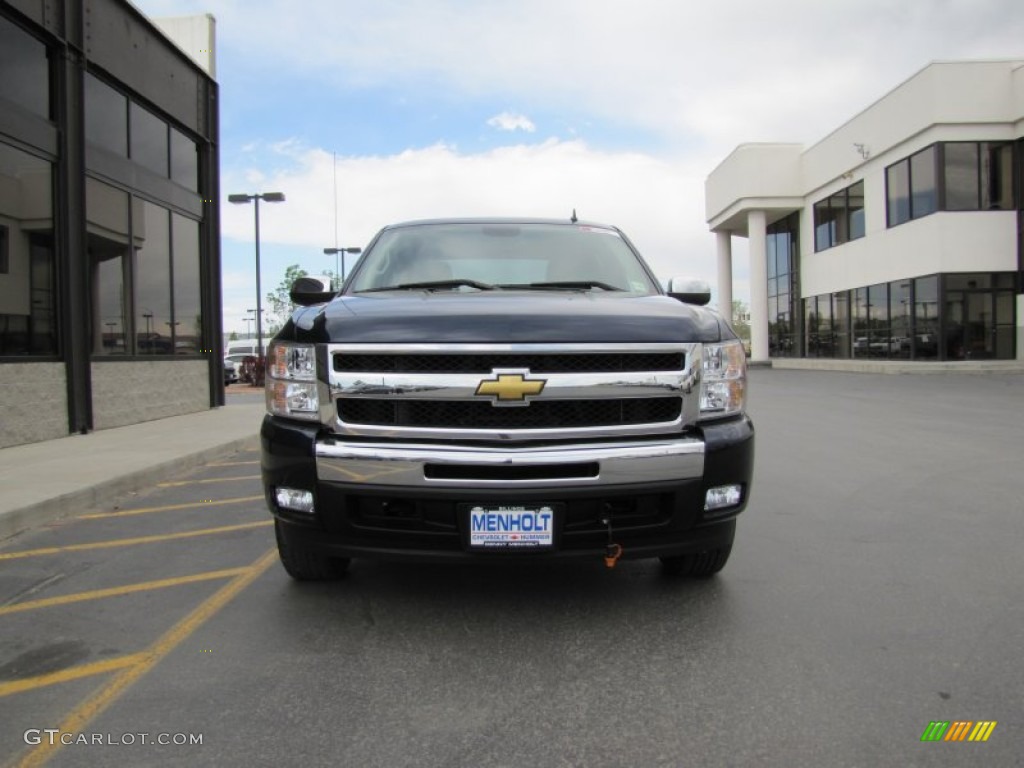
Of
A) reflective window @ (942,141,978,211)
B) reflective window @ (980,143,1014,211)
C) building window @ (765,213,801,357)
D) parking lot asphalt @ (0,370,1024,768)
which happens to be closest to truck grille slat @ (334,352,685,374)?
parking lot asphalt @ (0,370,1024,768)

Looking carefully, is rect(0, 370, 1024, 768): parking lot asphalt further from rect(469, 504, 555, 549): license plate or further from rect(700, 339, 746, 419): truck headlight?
rect(700, 339, 746, 419): truck headlight

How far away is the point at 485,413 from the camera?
125 inches

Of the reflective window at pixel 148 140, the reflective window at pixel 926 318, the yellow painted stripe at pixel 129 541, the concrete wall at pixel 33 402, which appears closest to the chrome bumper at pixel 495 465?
the yellow painted stripe at pixel 129 541

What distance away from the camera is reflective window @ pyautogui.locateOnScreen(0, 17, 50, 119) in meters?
8.84

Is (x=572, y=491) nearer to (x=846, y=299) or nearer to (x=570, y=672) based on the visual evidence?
(x=570, y=672)

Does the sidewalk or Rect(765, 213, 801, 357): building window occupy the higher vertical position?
Result: Rect(765, 213, 801, 357): building window

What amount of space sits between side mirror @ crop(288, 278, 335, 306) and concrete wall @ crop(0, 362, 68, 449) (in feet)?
20.2

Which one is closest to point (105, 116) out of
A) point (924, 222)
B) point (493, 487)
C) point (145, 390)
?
point (145, 390)

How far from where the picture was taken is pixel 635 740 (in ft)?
8.10

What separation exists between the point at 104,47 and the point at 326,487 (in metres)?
10.3

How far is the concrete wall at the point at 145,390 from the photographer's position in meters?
10.7

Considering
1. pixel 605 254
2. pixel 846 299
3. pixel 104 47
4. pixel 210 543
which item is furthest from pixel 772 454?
pixel 846 299

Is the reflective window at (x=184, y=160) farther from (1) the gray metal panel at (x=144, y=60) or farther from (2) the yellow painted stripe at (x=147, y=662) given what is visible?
(2) the yellow painted stripe at (x=147, y=662)

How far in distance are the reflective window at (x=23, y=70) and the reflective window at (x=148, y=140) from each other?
2.02 metres
